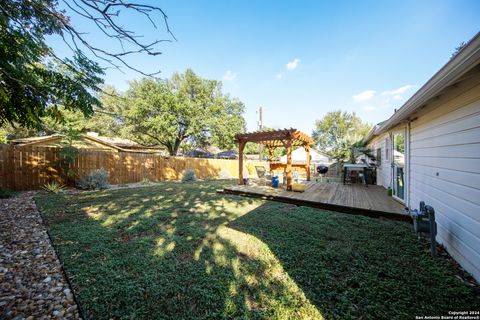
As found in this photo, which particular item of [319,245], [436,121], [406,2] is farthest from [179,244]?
[406,2]

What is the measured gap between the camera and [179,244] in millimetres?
2945

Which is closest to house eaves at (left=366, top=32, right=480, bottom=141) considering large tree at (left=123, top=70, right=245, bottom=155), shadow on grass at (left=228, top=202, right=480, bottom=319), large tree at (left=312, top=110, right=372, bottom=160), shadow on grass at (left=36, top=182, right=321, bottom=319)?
shadow on grass at (left=228, top=202, right=480, bottom=319)

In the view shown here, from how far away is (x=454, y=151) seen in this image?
260cm

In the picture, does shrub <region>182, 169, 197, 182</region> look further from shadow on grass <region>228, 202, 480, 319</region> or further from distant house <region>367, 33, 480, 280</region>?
distant house <region>367, 33, 480, 280</region>

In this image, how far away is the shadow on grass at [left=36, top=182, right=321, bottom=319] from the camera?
1672 mm

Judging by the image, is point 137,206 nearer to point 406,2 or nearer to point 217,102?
point 406,2

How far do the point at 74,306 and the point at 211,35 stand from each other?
9233 mm

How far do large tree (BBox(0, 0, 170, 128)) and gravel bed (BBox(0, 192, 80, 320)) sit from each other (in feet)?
6.11

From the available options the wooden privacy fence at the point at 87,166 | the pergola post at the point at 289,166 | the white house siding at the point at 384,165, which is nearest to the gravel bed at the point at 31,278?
the wooden privacy fence at the point at 87,166

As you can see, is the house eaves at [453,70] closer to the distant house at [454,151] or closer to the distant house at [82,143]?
the distant house at [454,151]

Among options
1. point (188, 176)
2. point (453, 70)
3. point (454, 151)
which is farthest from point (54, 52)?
point (188, 176)

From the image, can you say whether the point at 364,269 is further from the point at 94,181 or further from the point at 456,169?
the point at 94,181

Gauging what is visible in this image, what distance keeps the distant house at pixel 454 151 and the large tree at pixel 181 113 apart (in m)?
15.4

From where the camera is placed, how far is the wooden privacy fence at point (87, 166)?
6691 millimetres
